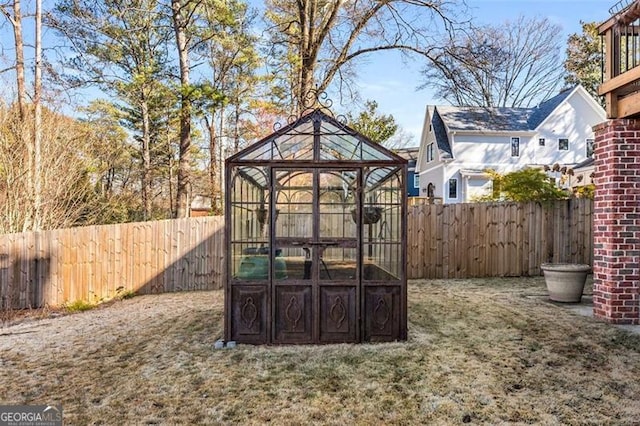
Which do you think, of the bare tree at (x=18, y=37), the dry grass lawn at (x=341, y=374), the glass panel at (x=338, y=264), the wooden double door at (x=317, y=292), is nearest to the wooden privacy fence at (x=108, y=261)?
the dry grass lawn at (x=341, y=374)

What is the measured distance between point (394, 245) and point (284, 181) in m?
1.41

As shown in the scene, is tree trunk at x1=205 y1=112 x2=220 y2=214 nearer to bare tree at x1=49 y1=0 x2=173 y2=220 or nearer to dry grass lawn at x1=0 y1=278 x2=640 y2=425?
bare tree at x1=49 y1=0 x2=173 y2=220

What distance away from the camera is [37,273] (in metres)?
6.62

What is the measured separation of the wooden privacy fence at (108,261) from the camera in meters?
6.54

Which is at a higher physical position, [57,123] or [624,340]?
[57,123]

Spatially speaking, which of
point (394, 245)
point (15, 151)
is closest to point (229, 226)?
point (394, 245)

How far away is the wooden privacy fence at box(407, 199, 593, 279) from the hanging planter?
4.14 meters

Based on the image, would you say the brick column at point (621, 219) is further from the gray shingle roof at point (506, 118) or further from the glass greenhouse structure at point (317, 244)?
the gray shingle roof at point (506, 118)

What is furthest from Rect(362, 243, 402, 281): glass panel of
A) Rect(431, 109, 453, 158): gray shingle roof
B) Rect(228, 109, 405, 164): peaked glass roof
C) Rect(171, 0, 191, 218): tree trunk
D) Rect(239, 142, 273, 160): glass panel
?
Rect(431, 109, 453, 158): gray shingle roof

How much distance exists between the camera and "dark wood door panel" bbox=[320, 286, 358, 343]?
425cm

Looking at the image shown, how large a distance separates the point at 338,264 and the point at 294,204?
0.84 m

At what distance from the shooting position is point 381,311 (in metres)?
4.28

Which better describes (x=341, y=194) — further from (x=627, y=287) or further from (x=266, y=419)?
(x=627, y=287)

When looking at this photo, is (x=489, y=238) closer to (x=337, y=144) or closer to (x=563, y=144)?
(x=337, y=144)
